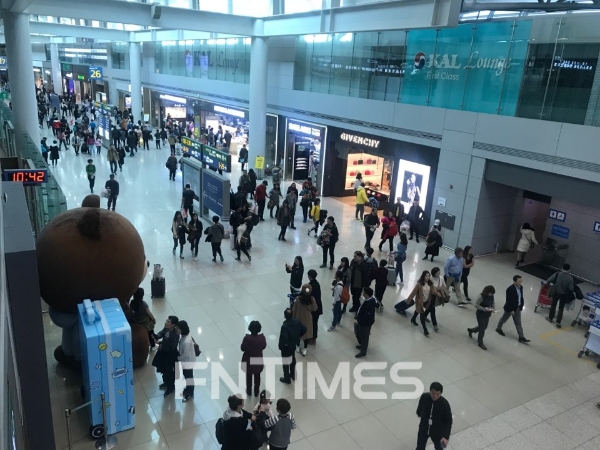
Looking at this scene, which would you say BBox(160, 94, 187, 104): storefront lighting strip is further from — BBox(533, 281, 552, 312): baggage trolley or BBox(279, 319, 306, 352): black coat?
BBox(279, 319, 306, 352): black coat

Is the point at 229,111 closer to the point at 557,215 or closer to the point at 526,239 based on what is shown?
the point at 526,239

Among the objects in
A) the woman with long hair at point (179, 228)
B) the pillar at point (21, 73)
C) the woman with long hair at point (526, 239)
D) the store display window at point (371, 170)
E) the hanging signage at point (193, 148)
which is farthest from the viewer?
the store display window at point (371, 170)

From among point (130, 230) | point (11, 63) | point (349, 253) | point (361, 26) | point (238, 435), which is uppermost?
point (361, 26)

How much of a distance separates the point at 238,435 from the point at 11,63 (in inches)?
595

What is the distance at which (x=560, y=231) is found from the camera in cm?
1401

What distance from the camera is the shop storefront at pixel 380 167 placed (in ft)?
52.6

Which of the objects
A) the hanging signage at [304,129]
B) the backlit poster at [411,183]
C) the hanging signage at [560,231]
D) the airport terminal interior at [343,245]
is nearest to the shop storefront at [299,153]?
the hanging signage at [304,129]

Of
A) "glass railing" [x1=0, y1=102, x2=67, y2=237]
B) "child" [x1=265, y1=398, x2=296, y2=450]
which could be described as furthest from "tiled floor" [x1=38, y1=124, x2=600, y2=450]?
"glass railing" [x1=0, y1=102, x2=67, y2=237]

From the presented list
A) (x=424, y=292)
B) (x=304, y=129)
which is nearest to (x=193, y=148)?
(x=304, y=129)

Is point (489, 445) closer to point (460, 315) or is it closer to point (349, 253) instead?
point (460, 315)

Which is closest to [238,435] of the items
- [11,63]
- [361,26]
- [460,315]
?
[460,315]

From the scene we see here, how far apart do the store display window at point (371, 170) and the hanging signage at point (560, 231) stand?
299 inches

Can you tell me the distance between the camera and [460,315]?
10.9 meters

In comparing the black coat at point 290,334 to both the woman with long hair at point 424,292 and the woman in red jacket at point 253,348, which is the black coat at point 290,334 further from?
the woman with long hair at point 424,292
